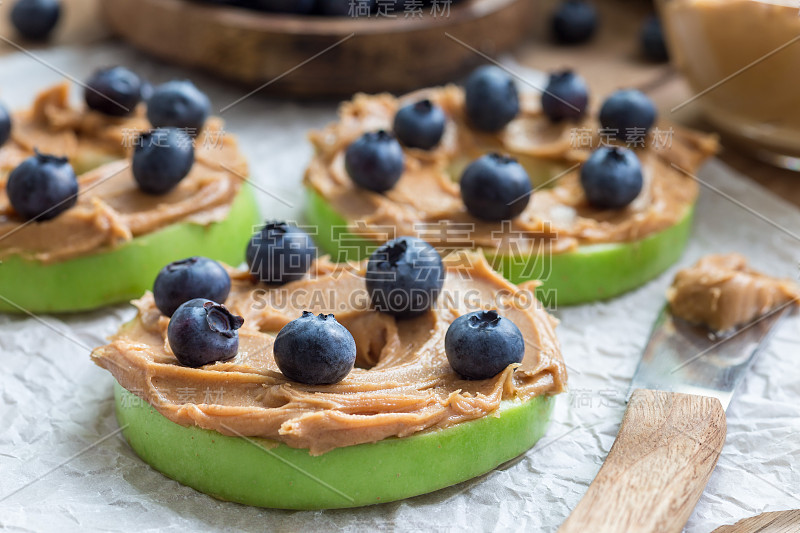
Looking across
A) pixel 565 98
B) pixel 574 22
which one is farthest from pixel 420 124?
pixel 574 22

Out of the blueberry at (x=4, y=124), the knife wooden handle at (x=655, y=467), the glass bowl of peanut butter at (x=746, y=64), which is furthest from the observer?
the glass bowl of peanut butter at (x=746, y=64)

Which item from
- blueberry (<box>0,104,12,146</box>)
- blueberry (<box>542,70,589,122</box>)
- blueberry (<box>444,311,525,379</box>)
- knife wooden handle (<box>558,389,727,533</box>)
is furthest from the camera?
blueberry (<box>542,70,589,122</box>)

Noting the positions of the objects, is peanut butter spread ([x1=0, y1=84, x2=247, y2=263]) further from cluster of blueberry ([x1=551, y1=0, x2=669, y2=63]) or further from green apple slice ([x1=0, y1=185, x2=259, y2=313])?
cluster of blueberry ([x1=551, y1=0, x2=669, y2=63])

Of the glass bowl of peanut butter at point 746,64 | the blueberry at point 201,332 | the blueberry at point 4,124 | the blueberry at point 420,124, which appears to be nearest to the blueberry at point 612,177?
the blueberry at point 420,124

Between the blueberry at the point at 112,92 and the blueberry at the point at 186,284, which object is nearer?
the blueberry at the point at 186,284

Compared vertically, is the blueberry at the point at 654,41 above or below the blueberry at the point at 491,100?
below

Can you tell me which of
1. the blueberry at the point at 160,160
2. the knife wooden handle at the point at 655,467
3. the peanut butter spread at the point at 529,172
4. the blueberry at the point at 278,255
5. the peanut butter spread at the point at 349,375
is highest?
the blueberry at the point at 160,160

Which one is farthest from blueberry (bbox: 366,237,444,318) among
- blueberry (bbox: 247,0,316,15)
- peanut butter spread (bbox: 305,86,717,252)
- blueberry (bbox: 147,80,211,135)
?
blueberry (bbox: 247,0,316,15)

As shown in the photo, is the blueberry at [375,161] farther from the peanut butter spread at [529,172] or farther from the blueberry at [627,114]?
the blueberry at [627,114]
